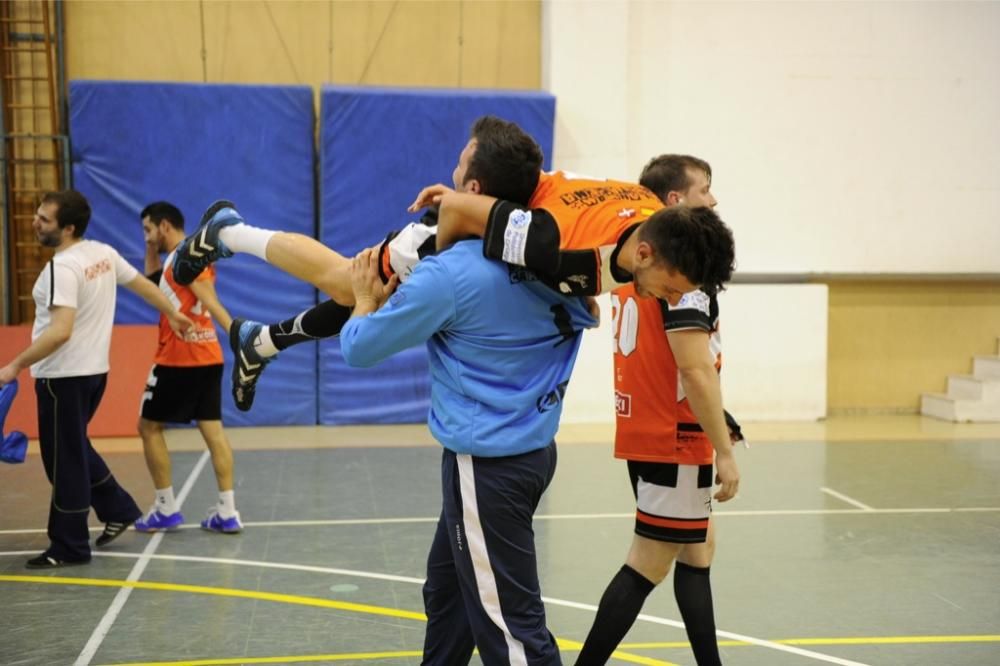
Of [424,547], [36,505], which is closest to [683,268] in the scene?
[424,547]

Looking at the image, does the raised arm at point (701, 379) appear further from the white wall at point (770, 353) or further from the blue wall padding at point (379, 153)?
the white wall at point (770, 353)

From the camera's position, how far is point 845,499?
A: 25.5 feet

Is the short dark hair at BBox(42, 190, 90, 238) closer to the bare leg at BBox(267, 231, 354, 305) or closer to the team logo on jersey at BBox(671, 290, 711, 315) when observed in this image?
the bare leg at BBox(267, 231, 354, 305)

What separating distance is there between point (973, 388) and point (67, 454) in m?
9.78

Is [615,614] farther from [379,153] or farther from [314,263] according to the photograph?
[379,153]

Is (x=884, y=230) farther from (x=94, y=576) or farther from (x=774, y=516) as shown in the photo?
(x=94, y=576)

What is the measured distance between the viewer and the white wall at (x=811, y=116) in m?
11.4

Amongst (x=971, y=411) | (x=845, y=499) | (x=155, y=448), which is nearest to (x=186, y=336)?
(x=155, y=448)

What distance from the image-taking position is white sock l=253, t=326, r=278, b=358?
13.7 feet

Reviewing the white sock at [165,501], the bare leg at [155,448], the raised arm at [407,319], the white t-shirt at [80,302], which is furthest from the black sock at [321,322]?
the white sock at [165,501]

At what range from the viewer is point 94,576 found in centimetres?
579

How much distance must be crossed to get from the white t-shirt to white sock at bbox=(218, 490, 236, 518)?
1152 mm

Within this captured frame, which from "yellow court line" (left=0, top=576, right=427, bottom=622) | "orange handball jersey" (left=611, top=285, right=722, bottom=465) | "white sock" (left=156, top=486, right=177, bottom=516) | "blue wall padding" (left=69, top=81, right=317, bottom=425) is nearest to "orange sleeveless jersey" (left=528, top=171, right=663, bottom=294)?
"orange handball jersey" (left=611, top=285, right=722, bottom=465)

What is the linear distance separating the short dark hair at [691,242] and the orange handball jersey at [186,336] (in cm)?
434
